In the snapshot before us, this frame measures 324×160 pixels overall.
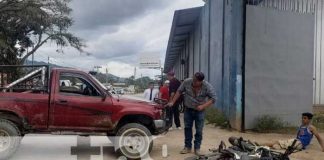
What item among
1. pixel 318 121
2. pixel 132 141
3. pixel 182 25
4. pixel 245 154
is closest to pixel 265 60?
pixel 318 121

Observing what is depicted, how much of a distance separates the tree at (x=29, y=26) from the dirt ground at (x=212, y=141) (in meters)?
15.3

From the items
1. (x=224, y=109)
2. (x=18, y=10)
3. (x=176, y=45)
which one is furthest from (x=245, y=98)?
(x=176, y=45)

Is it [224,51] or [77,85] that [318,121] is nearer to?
[224,51]

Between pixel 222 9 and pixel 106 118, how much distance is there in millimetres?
9152

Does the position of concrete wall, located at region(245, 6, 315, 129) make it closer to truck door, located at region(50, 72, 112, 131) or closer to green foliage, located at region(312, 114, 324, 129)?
green foliage, located at region(312, 114, 324, 129)

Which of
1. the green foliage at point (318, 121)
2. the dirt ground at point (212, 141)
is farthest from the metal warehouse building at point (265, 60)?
the green foliage at point (318, 121)

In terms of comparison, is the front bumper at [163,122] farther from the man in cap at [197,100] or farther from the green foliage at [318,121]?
the green foliage at [318,121]

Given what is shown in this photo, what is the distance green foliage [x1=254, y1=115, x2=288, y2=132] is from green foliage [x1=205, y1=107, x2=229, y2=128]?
1050mm

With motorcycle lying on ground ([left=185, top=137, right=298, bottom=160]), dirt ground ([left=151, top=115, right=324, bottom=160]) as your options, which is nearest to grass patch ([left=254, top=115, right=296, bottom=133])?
dirt ground ([left=151, top=115, right=324, bottom=160])

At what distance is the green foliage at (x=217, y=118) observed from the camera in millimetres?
14848

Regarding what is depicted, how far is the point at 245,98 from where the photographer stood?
14.0 m

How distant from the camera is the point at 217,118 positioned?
50.4 ft

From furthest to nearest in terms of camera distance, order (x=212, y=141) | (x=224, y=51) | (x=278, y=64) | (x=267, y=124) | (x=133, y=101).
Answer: (x=224, y=51) < (x=278, y=64) < (x=267, y=124) < (x=212, y=141) < (x=133, y=101)

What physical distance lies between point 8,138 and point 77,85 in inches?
64.1
